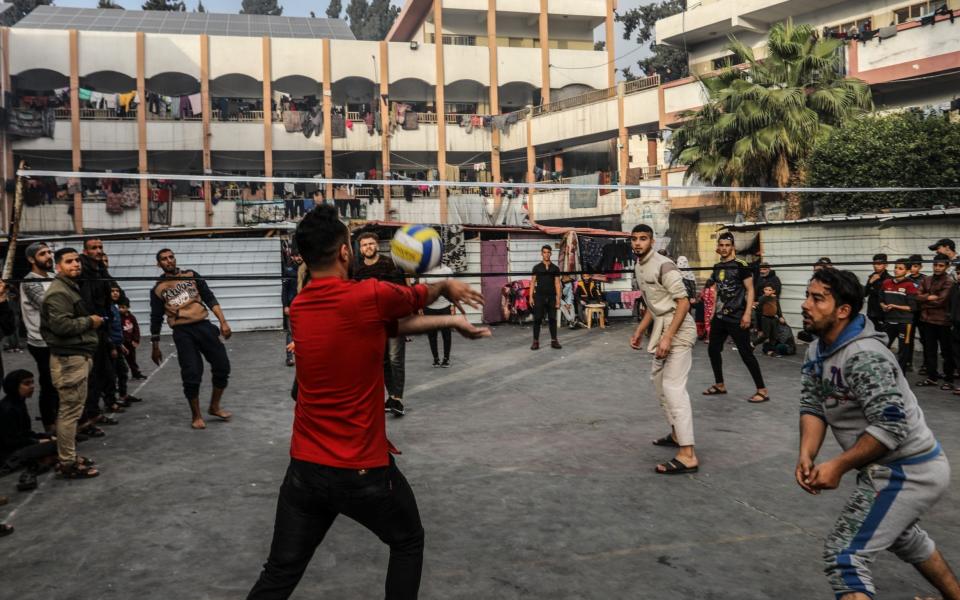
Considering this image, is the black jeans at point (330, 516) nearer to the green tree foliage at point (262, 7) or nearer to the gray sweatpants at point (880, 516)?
the gray sweatpants at point (880, 516)

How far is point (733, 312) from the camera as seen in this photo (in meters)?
9.09

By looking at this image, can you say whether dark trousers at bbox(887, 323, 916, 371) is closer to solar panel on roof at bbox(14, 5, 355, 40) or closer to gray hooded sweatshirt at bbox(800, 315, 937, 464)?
gray hooded sweatshirt at bbox(800, 315, 937, 464)

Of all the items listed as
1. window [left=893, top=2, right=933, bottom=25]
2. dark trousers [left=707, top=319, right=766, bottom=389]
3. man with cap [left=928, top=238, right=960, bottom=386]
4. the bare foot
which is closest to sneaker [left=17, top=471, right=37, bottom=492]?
the bare foot

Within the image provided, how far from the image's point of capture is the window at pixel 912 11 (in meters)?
26.3

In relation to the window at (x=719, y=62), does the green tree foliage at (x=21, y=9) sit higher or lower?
higher

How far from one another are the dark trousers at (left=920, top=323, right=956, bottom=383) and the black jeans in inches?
366

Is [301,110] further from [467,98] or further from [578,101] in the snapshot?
[578,101]

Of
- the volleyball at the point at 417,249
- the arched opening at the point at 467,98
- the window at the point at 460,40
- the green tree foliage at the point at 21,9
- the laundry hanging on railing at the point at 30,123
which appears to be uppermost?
the green tree foliage at the point at 21,9

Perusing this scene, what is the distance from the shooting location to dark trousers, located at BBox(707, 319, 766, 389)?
8.96 m

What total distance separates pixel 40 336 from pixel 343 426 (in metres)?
5.47

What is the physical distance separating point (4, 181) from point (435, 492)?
118ft

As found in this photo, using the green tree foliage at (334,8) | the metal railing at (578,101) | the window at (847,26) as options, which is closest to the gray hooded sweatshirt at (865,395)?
the window at (847,26)

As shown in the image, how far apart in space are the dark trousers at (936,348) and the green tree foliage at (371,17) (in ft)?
233

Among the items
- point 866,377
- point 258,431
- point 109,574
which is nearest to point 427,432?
point 258,431
